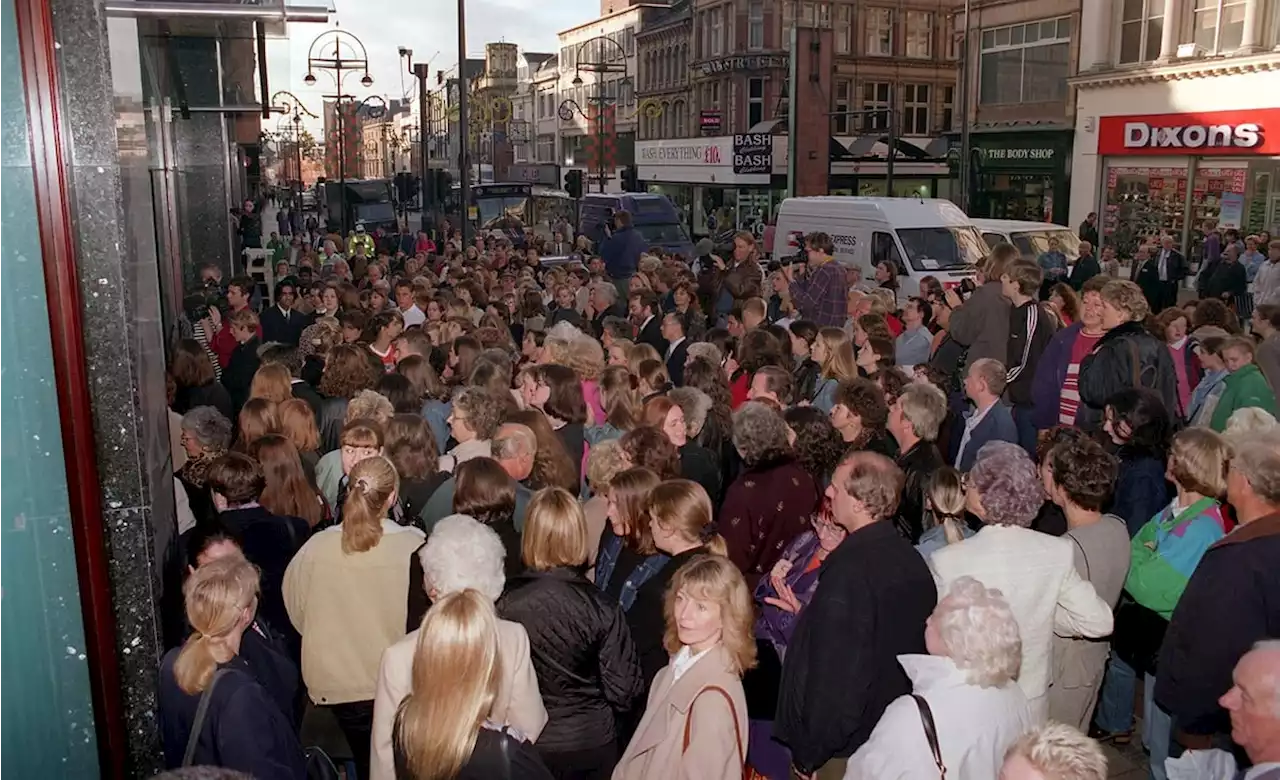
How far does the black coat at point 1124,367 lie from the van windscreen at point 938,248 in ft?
35.0

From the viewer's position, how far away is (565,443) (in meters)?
6.40

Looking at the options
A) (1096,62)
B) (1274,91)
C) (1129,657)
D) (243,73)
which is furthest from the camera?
(1096,62)

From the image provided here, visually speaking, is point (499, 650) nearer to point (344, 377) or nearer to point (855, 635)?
point (855, 635)

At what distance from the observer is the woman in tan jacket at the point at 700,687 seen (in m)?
3.32

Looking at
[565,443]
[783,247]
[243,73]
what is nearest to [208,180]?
[243,73]

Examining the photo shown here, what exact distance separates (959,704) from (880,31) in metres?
55.6

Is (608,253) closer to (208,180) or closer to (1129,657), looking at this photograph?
(208,180)

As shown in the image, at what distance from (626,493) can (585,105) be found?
79.5 metres

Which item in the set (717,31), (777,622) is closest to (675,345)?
(777,622)

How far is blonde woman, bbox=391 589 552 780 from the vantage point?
300cm

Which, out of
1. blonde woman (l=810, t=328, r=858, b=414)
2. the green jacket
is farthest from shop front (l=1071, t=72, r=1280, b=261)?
blonde woman (l=810, t=328, r=858, b=414)

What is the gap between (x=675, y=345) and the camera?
9445mm

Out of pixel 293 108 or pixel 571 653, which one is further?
pixel 293 108

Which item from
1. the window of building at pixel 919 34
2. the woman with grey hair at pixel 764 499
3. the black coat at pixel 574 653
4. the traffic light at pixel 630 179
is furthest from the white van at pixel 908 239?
the window of building at pixel 919 34
